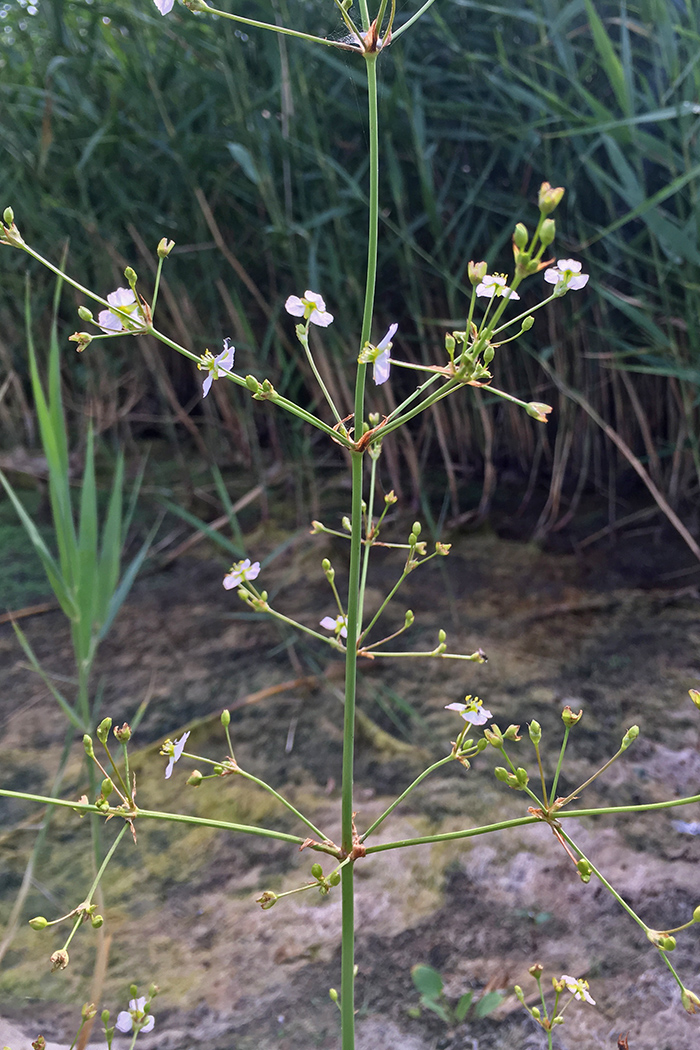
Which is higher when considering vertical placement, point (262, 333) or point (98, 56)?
point (98, 56)

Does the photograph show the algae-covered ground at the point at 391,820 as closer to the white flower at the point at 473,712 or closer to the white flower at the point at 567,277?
the white flower at the point at 473,712

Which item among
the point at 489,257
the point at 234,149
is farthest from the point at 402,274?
the point at 234,149

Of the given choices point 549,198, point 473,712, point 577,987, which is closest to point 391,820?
point 577,987

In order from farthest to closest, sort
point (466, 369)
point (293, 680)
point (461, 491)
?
point (461, 491) → point (293, 680) → point (466, 369)

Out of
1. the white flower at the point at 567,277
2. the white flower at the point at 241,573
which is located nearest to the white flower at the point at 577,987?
the white flower at the point at 241,573

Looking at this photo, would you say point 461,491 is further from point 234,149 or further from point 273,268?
point 234,149

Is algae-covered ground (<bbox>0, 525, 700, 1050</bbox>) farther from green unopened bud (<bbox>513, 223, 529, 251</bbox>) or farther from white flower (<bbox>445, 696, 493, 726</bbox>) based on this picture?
green unopened bud (<bbox>513, 223, 529, 251</bbox>)

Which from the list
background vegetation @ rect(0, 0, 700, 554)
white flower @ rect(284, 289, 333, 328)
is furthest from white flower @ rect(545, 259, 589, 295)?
background vegetation @ rect(0, 0, 700, 554)
